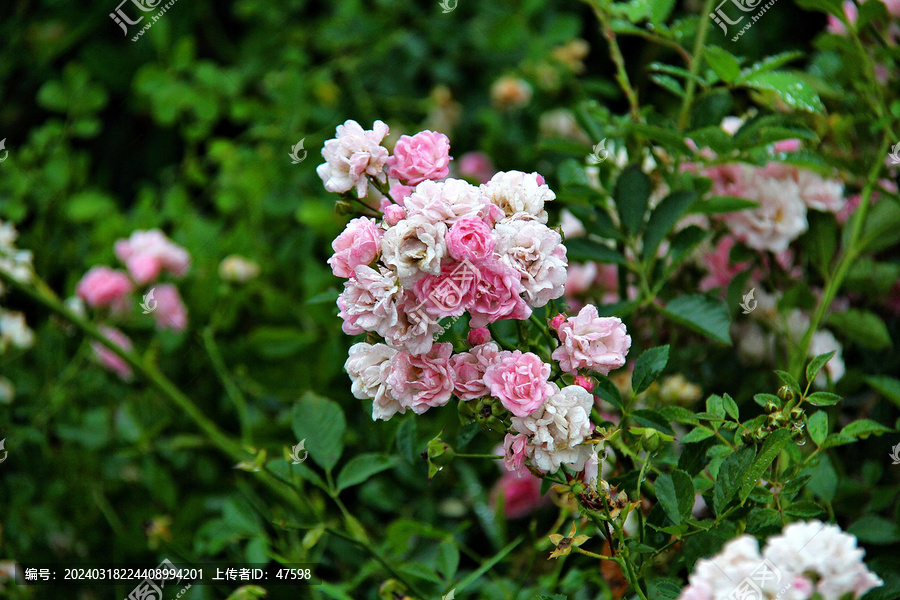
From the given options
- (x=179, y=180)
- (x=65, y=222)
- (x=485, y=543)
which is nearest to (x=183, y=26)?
(x=179, y=180)

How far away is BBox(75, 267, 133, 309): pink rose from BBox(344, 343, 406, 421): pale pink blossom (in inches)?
30.0

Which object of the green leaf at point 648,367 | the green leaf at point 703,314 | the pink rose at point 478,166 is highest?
the green leaf at point 648,367

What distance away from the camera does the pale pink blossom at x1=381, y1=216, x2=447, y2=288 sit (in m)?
0.46

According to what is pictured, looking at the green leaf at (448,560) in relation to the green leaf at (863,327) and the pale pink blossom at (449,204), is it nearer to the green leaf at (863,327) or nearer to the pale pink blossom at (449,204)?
the pale pink blossom at (449,204)

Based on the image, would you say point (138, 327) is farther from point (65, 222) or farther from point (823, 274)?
point (823, 274)

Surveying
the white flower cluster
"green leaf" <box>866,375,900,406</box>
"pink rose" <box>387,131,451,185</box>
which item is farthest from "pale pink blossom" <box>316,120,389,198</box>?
the white flower cluster

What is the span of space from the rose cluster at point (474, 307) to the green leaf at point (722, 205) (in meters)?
0.27

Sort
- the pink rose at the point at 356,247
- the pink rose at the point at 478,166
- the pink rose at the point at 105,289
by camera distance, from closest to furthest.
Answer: the pink rose at the point at 356,247
the pink rose at the point at 105,289
the pink rose at the point at 478,166

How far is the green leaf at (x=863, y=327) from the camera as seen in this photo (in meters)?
0.78

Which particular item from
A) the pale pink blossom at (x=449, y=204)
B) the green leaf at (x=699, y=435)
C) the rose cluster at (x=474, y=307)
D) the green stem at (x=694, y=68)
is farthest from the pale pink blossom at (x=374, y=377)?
the green stem at (x=694, y=68)

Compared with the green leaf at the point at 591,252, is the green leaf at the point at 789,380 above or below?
above

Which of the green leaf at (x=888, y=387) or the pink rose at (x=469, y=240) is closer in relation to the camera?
the pink rose at (x=469, y=240)

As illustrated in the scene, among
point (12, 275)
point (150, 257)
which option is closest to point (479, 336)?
point (12, 275)

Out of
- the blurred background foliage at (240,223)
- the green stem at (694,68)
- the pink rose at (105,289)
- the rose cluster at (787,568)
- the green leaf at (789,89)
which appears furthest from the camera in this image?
the pink rose at (105,289)
